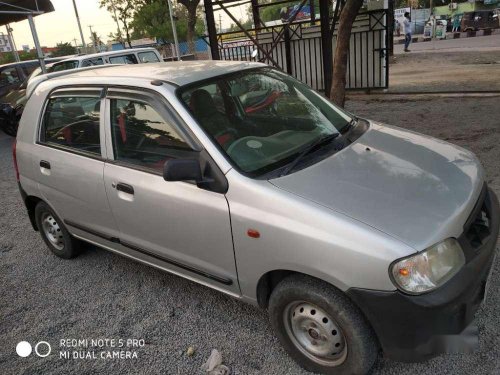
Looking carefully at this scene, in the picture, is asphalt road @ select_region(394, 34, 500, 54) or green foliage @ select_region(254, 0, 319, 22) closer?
green foliage @ select_region(254, 0, 319, 22)

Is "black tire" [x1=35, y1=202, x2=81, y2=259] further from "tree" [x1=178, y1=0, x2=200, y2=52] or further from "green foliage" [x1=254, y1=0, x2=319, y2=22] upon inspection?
"tree" [x1=178, y1=0, x2=200, y2=52]

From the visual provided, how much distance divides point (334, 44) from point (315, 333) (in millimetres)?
10195

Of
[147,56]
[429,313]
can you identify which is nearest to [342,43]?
[429,313]

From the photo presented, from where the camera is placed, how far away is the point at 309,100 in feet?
11.2

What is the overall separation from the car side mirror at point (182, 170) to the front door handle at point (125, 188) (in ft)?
1.94

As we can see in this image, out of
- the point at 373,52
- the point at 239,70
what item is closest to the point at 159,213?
the point at 239,70

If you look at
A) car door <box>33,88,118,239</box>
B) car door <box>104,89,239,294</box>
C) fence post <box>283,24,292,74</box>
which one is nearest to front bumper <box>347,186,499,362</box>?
car door <box>104,89,239,294</box>

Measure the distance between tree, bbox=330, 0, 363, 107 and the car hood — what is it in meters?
3.76

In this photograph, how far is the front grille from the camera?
2252 mm

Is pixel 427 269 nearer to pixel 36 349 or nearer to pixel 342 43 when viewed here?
pixel 36 349

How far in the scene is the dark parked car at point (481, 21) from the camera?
30.3 m

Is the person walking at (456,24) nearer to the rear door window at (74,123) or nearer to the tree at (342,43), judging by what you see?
the tree at (342,43)

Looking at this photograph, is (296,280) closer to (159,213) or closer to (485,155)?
(159,213)

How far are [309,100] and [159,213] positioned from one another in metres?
1.47
